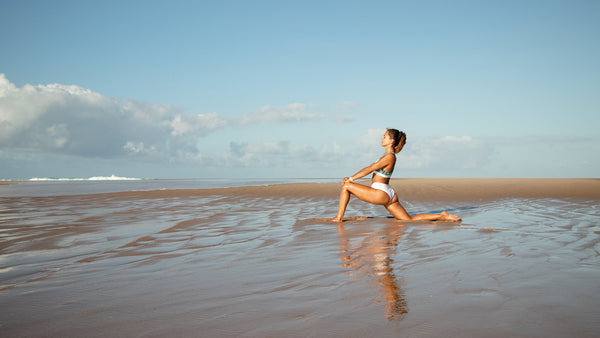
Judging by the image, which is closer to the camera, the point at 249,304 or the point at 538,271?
the point at 249,304

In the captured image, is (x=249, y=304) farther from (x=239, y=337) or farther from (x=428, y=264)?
(x=428, y=264)

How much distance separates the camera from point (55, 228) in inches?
252

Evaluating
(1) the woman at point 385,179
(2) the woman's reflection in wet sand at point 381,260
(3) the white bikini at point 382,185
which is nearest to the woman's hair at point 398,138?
(1) the woman at point 385,179

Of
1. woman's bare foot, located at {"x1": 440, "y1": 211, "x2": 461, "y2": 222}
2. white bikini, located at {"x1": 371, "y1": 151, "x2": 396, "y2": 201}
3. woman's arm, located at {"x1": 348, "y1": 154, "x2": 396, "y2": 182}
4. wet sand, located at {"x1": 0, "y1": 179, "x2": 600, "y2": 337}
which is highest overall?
woman's arm, located at {"x1": 348, "y1": 154, "x2": 396, "y2": 182}

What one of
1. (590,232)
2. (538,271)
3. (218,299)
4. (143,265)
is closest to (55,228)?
(143,265)

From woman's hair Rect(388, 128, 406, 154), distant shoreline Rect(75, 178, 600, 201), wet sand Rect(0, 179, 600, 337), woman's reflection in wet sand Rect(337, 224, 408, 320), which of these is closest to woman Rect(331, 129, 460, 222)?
woman's hair Rect(388, 128, 406, 154)

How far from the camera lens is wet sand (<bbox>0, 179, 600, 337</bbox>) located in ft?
6.61

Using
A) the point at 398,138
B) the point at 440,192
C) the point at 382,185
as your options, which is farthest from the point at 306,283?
the point at 440,192

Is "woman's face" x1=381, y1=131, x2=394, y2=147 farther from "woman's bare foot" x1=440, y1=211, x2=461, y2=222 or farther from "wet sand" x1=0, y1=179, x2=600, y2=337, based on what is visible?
"wet sand" x1=0, y1=179, x2=600, y2=337

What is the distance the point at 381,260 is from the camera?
362 centimetres

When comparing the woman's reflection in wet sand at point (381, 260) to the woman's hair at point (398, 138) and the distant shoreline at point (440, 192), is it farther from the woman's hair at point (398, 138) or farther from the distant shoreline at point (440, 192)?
the distant shoreline at point (440, 192)

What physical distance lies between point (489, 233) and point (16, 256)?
6634 millimetres

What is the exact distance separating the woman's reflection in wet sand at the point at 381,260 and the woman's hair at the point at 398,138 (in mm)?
1774

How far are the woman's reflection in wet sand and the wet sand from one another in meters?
0.01
